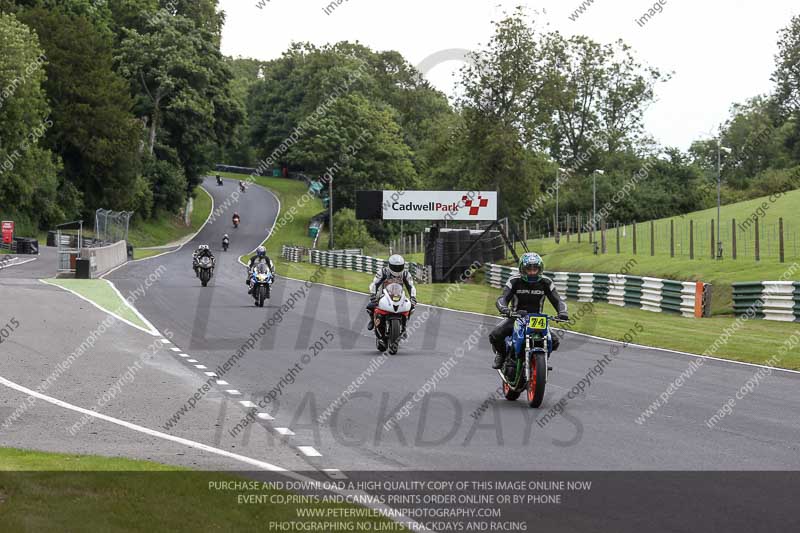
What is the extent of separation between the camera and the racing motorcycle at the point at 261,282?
32281mm

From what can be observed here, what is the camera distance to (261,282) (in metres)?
32.2

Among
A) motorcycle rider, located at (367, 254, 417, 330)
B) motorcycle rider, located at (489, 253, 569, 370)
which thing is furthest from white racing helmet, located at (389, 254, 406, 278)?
motorcycle rider, located at (489, 253, 569, 370)

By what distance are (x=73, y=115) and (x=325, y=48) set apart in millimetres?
53873

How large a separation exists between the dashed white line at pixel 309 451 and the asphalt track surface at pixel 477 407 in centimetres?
3

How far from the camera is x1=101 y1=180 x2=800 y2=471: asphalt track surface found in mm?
9609

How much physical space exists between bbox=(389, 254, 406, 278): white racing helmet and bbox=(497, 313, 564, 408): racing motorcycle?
17.8 ft

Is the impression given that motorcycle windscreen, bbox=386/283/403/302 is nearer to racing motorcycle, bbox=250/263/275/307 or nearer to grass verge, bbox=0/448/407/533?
grass verge, bbox=0/448/407/533

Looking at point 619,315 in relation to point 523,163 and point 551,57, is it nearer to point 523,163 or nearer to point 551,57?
point 523,163

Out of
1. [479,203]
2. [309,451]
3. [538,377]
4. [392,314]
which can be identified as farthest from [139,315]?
[479,203]

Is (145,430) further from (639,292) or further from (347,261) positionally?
(347,261)

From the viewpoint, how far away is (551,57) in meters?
89.4

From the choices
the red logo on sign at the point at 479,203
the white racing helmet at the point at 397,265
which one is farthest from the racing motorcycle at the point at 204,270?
the white racing helmet at the point at 397,265

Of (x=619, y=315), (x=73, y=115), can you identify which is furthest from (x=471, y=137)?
(x=619, y=315)

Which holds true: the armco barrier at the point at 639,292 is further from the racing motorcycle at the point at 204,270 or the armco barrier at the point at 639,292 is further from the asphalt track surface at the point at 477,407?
the racing motorcycle at the point at 204,270
